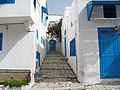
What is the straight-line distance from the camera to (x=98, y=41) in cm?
1118

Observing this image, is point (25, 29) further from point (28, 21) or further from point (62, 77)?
point (62, 77)

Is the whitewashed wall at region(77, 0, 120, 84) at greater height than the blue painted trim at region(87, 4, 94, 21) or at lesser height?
lesser

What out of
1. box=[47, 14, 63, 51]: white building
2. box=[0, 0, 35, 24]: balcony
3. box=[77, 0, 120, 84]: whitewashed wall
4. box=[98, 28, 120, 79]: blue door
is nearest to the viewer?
box=[0, 0, 35, 24]: balcony

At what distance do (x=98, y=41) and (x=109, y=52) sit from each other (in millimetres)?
974

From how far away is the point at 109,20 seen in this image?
1127 centimetres

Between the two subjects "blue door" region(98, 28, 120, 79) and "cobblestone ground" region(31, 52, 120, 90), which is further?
"blue door" region(98, 28, 120, 79)

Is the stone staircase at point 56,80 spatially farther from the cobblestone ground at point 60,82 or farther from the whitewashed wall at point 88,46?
the whitewashed wall at point 88,46

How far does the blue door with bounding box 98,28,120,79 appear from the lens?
36.4 feet

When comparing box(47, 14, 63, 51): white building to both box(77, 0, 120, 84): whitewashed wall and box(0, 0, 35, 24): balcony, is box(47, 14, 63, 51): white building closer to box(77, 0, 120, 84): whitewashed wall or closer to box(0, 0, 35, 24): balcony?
box(77, 0, 120, 84): whitewashed wall

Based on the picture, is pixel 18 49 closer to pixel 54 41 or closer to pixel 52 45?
pixel 54 41

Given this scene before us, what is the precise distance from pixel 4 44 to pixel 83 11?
5362 millimetres

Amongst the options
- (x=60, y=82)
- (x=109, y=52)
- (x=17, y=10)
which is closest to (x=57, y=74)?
(x=60, y=82)

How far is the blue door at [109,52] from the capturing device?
11.1 m

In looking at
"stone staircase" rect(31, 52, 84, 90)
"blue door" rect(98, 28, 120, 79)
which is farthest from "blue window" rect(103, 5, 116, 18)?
"stone staircase" rect(31, 52, 84, 90)
